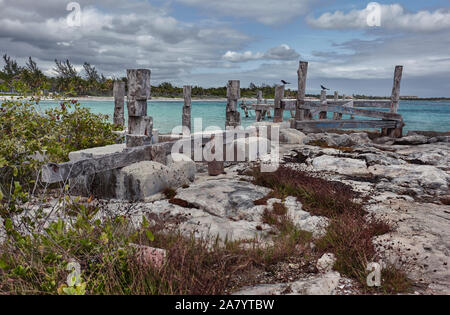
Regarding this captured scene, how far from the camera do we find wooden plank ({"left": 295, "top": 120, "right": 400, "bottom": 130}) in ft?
52.3

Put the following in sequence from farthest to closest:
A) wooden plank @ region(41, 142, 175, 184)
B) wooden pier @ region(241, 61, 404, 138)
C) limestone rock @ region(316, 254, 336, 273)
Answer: wooden pier @ region(241, 61, 404, 138)
wooden plank @ region(41, 142, 175, 184)
limestone rock @ region(316, 254, 336, 273)

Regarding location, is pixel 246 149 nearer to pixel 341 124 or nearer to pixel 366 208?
pixel 366 208

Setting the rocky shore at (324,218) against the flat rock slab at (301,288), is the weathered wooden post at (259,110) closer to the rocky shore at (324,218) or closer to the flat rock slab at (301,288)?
the rocky shore at (324,218)

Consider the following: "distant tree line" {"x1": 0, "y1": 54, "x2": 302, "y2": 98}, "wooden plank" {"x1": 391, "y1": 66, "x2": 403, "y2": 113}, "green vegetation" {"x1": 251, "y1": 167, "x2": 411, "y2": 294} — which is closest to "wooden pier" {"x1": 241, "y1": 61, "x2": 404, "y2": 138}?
"wooden plank" {"x1": 391, "y1": 66, "x2": 403, "y2": 113}

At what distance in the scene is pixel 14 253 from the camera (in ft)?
11.0

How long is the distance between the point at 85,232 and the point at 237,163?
7131mm

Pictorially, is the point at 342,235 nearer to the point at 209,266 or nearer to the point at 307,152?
the point at 209,266

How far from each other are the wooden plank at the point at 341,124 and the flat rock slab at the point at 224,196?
370 inches

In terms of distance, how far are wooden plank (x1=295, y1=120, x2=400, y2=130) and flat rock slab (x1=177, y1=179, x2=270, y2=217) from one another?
9.41m

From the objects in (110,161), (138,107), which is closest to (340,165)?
(138,107)

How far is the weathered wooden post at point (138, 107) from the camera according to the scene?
23.6 ft

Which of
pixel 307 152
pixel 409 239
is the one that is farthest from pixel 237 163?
pixel 409 239

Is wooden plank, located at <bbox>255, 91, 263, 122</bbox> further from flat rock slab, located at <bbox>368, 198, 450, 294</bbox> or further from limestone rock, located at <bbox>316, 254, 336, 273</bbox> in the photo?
limestone rock, located at <bbox>316, 254, 336, 273</bbox>

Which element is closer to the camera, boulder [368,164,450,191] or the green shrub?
the green shrub
